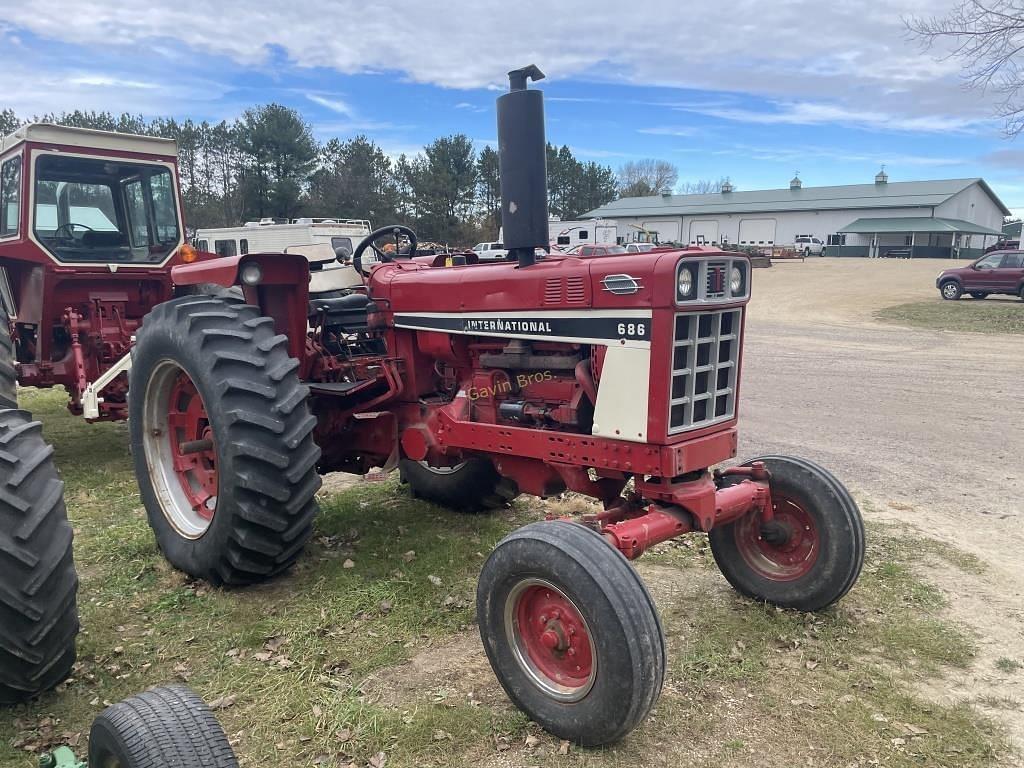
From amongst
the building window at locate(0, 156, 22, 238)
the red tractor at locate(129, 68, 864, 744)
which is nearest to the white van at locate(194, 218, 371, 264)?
the building window at locate(0, 156, 22, 238)

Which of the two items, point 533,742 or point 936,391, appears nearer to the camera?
point 533,742

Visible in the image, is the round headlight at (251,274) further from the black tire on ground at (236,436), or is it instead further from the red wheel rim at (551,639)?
the red wheel rim at (551,639)

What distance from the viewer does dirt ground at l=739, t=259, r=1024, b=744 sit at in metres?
4.14

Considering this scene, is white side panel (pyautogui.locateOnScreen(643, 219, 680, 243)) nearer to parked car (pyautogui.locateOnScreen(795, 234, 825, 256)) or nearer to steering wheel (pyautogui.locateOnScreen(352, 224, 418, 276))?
parked car (pyautogui.locateOnScreen(795, 234, 825, 256))

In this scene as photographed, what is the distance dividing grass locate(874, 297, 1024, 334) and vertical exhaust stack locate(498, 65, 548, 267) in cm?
1582

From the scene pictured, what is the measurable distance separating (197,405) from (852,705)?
362 cm

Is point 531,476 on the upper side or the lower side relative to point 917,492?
upper

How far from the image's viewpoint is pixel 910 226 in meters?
53.6

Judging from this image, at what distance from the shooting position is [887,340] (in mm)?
15062

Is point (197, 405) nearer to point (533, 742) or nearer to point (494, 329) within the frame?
point (494, 329)

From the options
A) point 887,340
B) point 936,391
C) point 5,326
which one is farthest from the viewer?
point 887,340

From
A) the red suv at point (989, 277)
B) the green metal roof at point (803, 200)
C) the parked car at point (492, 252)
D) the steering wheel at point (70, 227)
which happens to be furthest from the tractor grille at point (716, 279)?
the green metal roof at point (803, 200)

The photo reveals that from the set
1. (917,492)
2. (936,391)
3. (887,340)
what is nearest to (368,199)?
(887,340)

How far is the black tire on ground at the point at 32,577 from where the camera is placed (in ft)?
9.20
